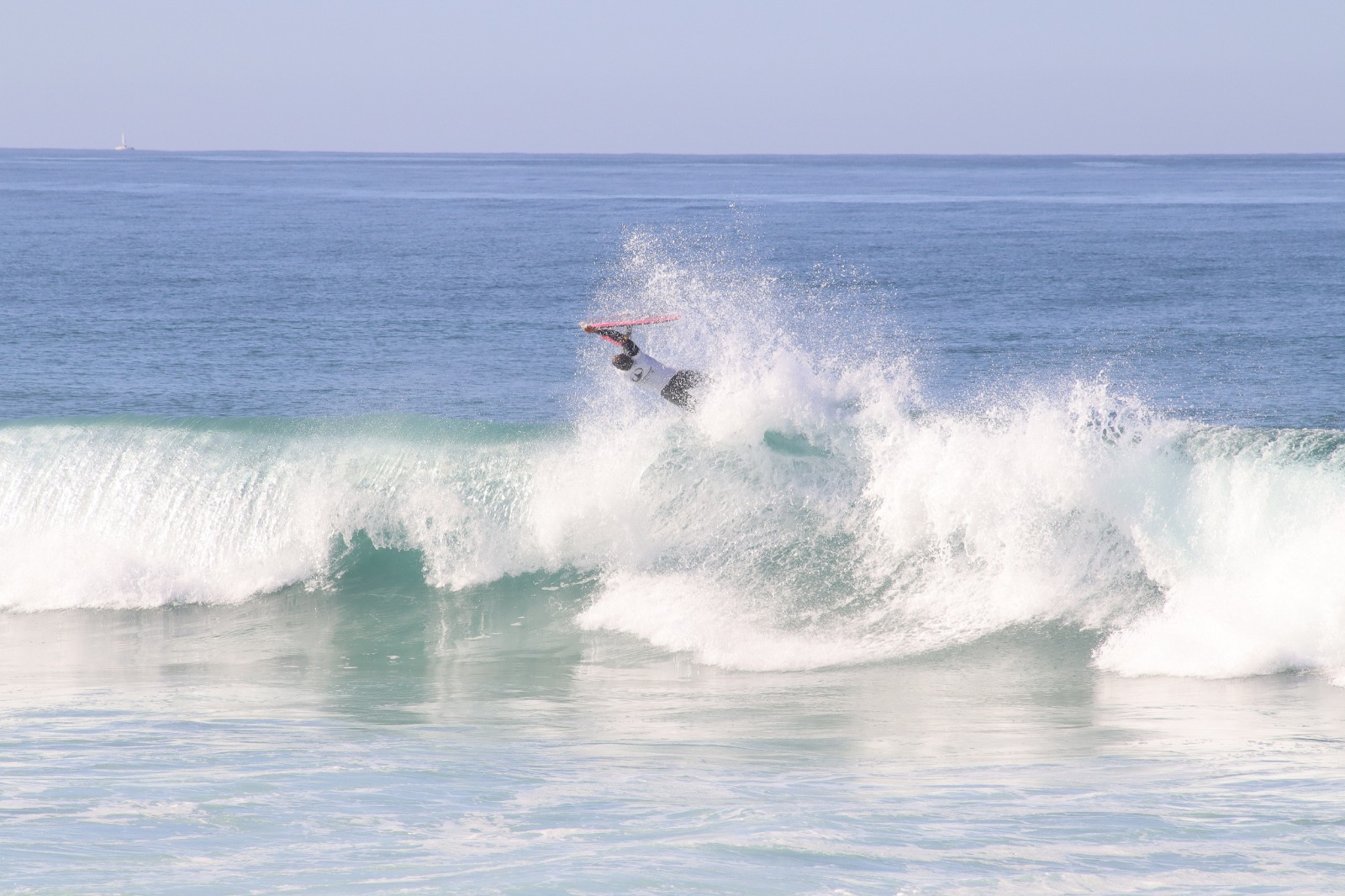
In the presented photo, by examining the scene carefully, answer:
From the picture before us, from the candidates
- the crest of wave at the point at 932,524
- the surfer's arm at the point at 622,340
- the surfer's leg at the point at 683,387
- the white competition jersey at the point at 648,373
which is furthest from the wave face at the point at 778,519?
the surfer's arm at the point at 622,340

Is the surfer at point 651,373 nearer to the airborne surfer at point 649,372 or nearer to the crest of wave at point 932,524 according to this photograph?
the airborne surfer at point 649,372

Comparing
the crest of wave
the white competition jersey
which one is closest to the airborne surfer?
the white competition jersey

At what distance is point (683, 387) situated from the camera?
43.7 ft

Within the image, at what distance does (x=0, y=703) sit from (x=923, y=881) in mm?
6725

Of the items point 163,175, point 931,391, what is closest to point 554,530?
point 931,391

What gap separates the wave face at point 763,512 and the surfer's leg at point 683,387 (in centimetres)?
18

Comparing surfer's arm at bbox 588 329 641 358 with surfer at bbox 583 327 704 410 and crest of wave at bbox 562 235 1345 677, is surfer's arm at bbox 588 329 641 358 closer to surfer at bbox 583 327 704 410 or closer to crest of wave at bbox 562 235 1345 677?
surfer at bbox 583 327 704 410

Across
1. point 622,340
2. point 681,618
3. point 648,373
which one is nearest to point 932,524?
point 681,618

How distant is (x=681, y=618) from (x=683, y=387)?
272 cm

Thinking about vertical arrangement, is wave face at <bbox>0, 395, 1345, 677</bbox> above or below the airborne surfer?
below

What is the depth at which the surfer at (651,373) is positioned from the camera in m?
12.1

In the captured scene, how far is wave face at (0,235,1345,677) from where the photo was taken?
431 inches

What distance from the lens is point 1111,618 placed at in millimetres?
10922

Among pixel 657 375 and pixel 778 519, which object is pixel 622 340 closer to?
pixel 657 375
